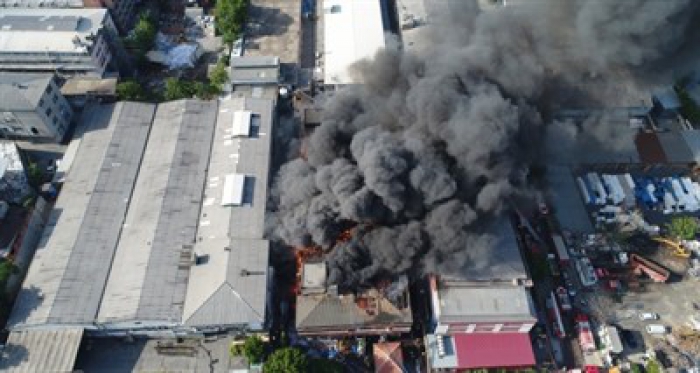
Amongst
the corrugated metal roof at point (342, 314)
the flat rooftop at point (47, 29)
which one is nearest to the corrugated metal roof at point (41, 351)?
the corrugated metal roof at point (342, 314)

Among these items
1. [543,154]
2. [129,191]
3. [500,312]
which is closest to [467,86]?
[543,154]

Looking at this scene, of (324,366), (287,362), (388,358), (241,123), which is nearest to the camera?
(287,362)

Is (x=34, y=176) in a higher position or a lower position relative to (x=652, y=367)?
higher

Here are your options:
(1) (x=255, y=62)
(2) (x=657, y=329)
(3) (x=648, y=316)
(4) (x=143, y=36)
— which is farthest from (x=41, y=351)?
(2) (x=657, y=329)

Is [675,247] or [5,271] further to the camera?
[675,247]

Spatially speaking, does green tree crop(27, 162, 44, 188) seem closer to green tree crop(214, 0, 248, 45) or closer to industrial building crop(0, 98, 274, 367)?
industrial building crop(0, 98, 274, 367)

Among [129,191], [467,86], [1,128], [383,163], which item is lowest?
[383,163]

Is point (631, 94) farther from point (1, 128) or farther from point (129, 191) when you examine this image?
point (1, 128)

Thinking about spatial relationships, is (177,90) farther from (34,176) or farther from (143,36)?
(34,176)
